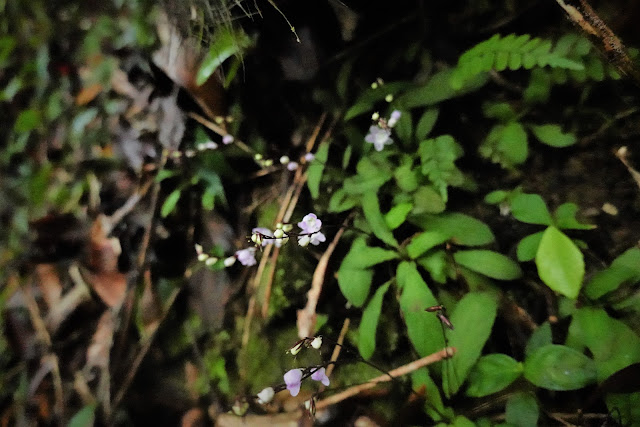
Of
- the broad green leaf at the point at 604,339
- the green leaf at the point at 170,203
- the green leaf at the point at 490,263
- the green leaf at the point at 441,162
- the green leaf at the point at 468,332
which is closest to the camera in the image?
the broad green leaf at the point at 604,339

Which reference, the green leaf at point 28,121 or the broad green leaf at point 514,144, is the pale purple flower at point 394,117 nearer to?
the broad green leaf at point 514,144

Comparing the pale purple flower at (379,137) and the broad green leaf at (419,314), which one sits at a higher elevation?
the pale purple flower at (379,137)

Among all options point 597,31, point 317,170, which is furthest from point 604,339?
point 317,170

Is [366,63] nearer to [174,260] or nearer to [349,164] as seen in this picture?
[349,164]

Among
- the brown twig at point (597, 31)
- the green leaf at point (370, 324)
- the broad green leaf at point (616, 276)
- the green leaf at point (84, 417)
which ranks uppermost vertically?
the brown twig at point (597, 31)

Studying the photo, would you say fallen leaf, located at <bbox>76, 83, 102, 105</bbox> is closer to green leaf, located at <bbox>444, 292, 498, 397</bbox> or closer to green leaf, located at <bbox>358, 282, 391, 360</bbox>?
green leaf, located at <bbox>358, 282, 391, 360</bbox>

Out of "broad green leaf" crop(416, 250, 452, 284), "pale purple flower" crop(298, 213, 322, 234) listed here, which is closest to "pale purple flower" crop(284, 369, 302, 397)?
"pale purple flower" crop(298, 213, 322, 234)

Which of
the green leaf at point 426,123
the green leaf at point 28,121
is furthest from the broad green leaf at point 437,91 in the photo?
the green leaf at point 28,121
